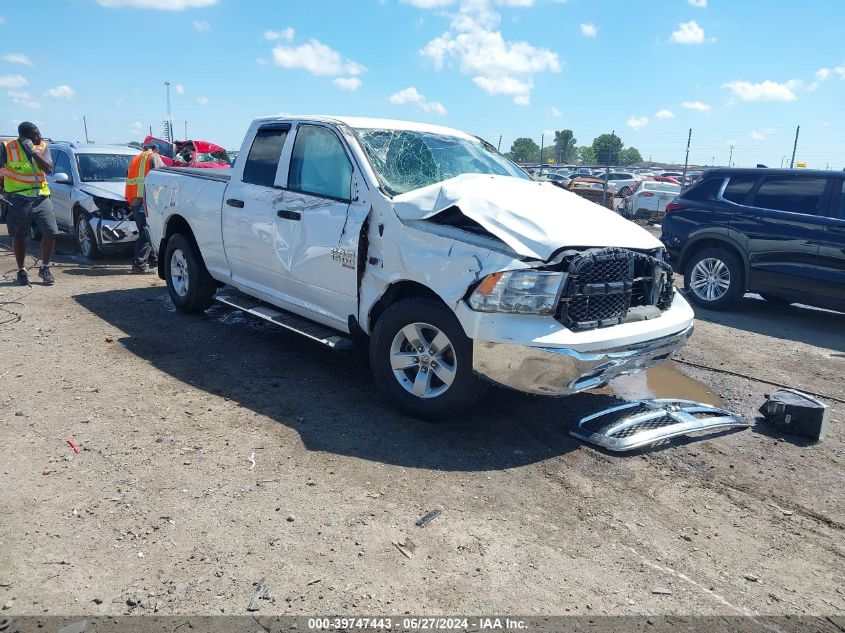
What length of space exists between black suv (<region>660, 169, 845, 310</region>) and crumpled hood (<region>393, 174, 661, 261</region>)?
4.27 m

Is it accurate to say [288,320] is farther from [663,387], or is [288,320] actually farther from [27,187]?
[27,187]

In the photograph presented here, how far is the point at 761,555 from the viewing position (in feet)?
10.3

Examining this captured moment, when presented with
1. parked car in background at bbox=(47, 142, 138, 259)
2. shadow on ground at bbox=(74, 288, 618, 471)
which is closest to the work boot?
parked car in background at bbox=(47, 142, 138, 259)

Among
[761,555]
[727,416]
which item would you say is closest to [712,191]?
[727,416]

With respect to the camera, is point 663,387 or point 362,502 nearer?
point 362,502

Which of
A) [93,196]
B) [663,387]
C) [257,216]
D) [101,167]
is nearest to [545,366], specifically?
[663,387]

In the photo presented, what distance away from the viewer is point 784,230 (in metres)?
7.89

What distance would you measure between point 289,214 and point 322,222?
436 mm

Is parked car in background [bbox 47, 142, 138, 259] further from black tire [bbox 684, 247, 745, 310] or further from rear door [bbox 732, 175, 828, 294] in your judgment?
rear door [bbox 732, 175, 828, 294]

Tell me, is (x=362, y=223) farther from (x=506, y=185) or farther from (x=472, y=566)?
(x=472, y=566)

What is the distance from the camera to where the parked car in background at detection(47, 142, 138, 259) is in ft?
32.0

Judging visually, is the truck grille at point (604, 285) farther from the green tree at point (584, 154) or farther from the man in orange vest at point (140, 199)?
the green tree at point (584, 154)

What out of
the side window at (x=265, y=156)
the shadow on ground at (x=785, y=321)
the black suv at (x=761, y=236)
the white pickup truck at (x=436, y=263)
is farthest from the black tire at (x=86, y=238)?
the shadow on ground at (x=785, y=321)

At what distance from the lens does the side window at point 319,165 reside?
4891 millimetres
